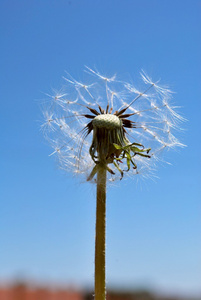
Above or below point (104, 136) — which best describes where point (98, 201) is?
below

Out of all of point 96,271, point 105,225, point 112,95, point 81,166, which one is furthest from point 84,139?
point 96,271

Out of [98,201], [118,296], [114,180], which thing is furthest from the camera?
[114,180]

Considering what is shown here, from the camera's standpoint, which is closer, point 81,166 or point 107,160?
point 107,160

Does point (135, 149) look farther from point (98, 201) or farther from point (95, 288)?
point (95, 288)

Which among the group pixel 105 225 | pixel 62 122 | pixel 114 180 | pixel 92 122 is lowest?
pixel 105 225

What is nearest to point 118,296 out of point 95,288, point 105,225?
point 95,288

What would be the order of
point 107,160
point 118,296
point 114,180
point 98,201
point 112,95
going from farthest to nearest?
point 112,95
point 114,180
point 107,160
point 98,201
point 118,296
